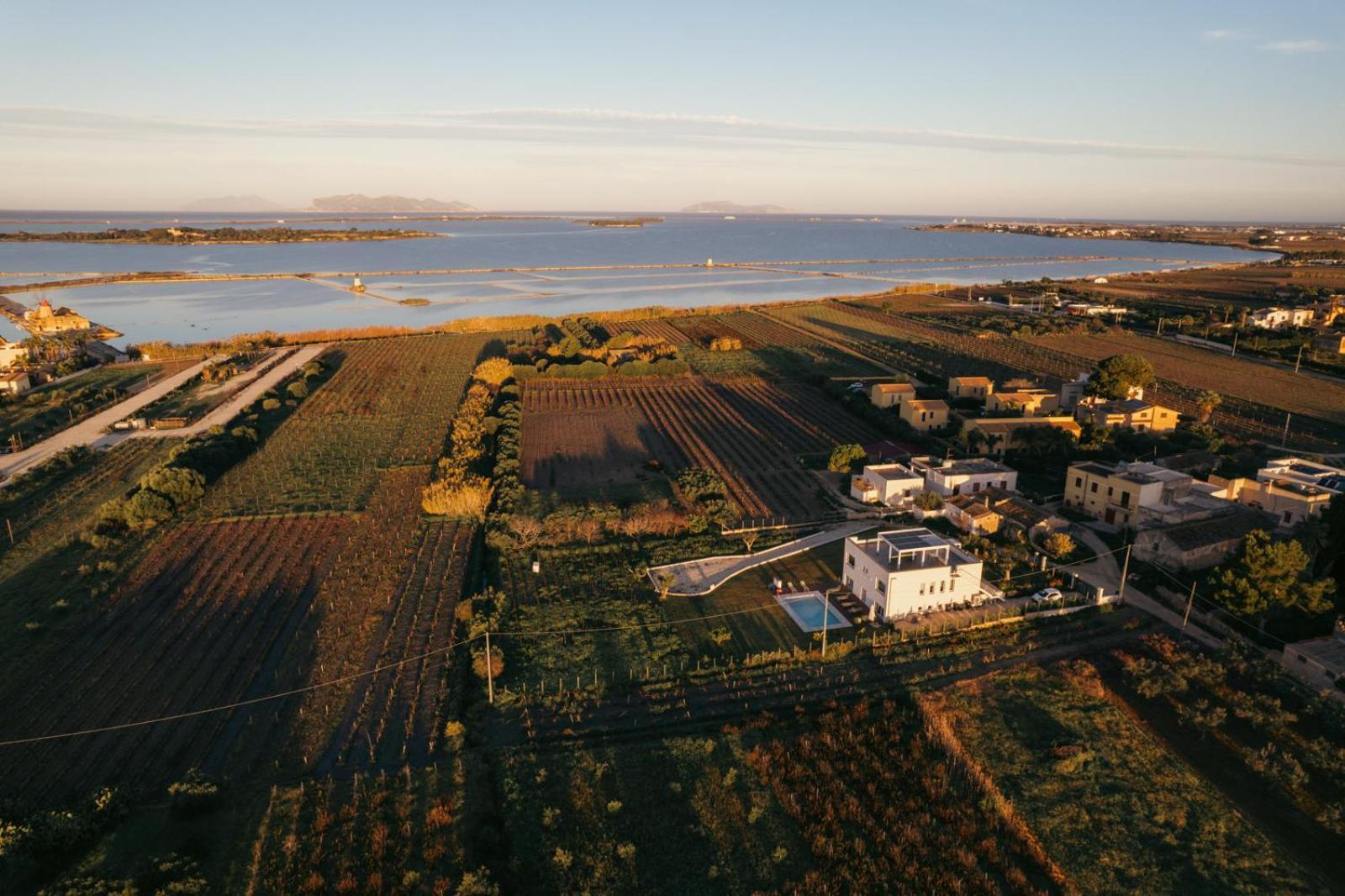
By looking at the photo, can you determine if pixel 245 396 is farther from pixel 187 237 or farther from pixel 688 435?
pixel 187 237

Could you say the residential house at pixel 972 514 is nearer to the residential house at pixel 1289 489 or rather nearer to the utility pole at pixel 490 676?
the residential house at pixel 1289 489

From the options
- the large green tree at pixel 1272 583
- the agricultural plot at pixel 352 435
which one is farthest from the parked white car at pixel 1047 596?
the agricultural plot at pixel 352 435

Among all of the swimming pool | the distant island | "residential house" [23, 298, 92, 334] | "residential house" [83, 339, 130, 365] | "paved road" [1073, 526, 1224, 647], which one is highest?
the distant island

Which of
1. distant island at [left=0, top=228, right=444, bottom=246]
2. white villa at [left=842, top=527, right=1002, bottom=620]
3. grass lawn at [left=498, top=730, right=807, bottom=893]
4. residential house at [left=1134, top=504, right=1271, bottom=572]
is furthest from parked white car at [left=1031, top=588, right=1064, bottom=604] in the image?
distant island at [left=0, top=228, right=444, bottom=246]

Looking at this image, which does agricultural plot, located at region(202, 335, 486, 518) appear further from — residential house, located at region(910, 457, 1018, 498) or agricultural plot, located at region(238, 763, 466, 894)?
residential house, located at region(910, 457, 1018, 498)

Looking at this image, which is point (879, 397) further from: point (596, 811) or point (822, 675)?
point (596, 811)

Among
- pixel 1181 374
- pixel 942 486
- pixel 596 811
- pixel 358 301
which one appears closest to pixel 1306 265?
pixel 1181 374

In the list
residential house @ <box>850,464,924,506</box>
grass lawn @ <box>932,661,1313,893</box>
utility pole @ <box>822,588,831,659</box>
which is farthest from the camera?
residential house @ <box>850,464,924,506</box>

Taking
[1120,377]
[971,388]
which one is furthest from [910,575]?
[1120,377]
